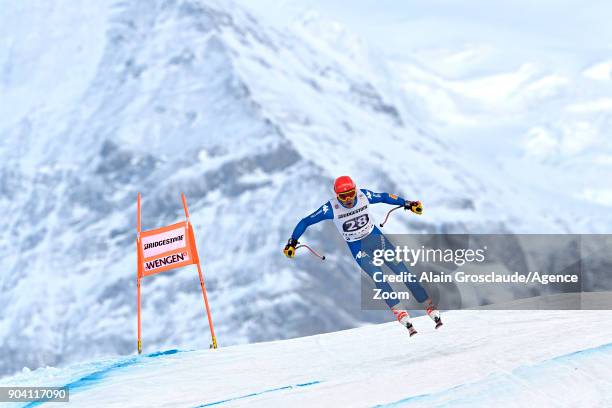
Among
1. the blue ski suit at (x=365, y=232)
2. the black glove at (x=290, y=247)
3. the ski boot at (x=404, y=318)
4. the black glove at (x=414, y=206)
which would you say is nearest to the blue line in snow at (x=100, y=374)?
the black glove at (x=290, y=247)

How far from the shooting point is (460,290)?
17156 millimetres

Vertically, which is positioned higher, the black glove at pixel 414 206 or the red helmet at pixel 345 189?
the red helmet at pixel 345 189

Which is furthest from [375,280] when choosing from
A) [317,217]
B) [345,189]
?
[345,189]

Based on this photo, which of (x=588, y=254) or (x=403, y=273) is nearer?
(x=403, y=273)

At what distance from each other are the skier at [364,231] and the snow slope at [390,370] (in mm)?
719

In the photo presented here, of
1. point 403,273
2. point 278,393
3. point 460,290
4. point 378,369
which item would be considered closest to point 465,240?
point 460,290

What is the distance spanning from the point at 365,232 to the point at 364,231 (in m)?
0.03

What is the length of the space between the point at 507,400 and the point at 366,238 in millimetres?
4525

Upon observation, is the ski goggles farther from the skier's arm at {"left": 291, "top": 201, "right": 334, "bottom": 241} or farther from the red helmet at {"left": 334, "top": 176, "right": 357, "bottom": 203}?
the skier's arm at {"left": 291, "top": 201, "right": 334, "bottom": 241}

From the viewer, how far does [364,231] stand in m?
15.7

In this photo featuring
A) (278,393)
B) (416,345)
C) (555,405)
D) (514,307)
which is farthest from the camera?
(514,307)

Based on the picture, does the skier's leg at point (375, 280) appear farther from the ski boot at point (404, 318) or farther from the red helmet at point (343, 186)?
the red helmet at point (343, 186)

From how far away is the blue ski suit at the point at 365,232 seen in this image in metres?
15.5

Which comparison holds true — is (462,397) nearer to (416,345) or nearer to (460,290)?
(416,345)
